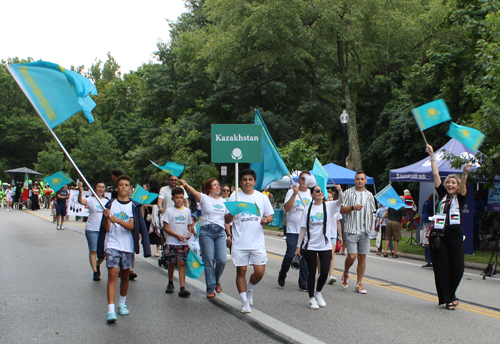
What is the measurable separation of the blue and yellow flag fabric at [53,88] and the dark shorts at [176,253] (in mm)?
2195

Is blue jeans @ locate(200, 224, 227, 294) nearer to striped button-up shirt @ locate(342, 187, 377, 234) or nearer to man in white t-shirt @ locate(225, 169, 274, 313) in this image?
man in white t-shirt @ locate(225, 169, 274, 313)

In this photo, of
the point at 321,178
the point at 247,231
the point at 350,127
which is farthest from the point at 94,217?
the point at 350,127

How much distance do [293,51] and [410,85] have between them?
5921 millimetres

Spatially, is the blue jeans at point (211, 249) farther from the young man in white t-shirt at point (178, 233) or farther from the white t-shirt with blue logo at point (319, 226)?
the white t-shirt with blue logo at point (319, 226)

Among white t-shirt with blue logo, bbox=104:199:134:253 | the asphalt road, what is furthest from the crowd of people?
the asphalt road

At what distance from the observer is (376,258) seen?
13695 mm

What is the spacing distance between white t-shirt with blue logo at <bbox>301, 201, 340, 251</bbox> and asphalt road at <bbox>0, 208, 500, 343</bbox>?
83cm

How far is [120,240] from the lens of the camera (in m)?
6.23

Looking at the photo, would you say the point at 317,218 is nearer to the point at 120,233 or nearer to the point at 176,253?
the point at 176,253

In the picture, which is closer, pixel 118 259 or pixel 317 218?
pixel 118 259

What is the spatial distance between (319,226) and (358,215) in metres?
1.41

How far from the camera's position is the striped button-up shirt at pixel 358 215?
8.12m

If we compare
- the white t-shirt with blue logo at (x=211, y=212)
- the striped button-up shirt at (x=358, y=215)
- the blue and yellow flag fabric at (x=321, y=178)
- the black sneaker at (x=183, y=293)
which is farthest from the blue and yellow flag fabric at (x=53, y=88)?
the striped button-up shirt at (x=358, y=215)

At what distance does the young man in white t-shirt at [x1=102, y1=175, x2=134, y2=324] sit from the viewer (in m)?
6.05
